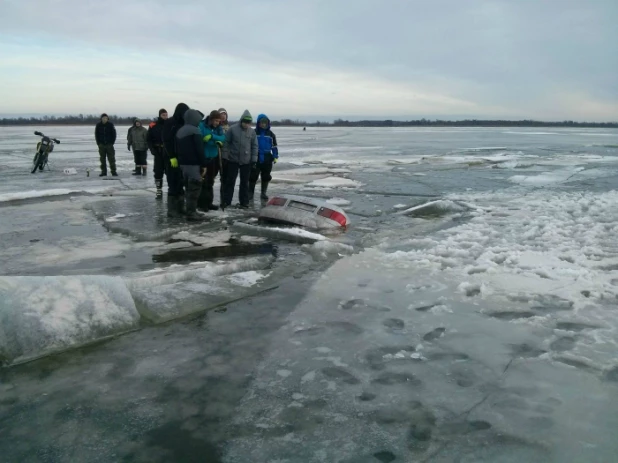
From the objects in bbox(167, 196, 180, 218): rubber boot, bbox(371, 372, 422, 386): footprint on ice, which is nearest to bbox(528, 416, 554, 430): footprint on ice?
bbox(371, 372, 422, 386): footprint on ice

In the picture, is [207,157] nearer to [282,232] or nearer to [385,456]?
[282,232]

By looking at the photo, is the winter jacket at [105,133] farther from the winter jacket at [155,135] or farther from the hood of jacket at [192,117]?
the hood of jacket at [192,117]

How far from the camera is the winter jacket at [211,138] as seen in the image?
933 centimetres

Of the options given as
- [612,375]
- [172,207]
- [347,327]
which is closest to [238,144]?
[172,207]

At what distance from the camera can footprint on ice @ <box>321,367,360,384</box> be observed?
3490mm

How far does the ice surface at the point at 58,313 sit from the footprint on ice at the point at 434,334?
8.35 feet

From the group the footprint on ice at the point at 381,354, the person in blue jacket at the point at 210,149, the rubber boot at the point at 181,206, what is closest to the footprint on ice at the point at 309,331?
the footprint on ice at the point at 381,354

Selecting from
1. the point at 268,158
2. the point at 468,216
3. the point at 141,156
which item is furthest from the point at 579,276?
the point at 141,156

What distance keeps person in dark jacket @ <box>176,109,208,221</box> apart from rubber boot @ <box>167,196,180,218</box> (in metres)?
0.46

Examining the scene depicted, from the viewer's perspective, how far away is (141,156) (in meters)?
16.2

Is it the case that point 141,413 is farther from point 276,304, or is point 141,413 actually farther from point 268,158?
point 268,158

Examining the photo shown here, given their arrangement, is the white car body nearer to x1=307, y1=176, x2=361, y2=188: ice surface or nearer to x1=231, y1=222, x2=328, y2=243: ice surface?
Result: x1=231, y1=222, x2=328, y2=243: ice surface

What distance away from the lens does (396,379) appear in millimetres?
3518

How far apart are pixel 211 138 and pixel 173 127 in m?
0.75
